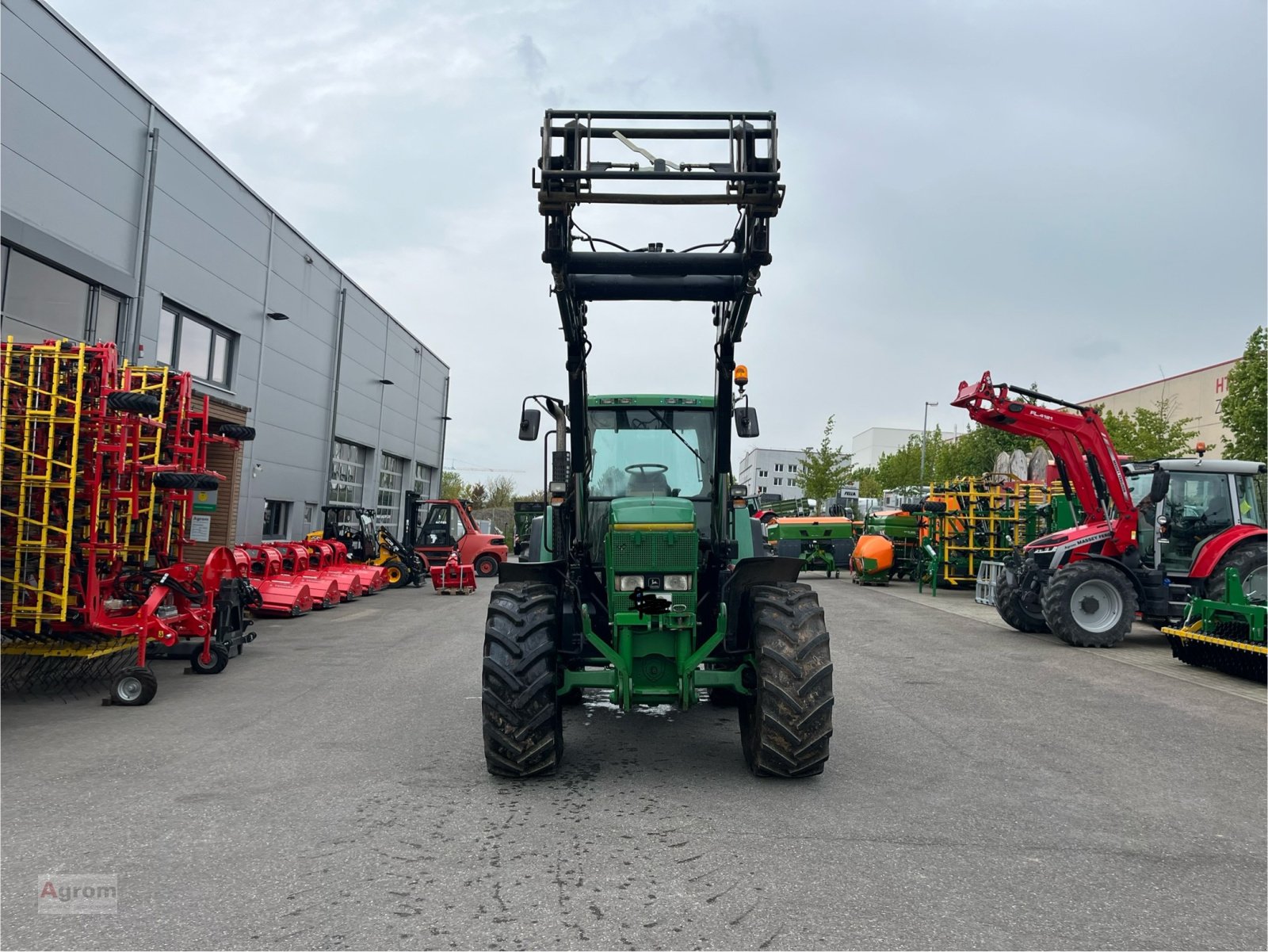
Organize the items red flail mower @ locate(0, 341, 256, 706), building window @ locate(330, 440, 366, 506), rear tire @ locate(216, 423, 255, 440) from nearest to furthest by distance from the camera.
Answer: red flail mower @ locate(0, 341, 256, 706) → rear tire @ locate(216, 423, 255, 440) → building window @ locate(330, 440, 366, 506)

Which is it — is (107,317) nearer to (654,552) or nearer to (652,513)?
(652,513)

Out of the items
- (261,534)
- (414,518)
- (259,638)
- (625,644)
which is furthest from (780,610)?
(414,518)

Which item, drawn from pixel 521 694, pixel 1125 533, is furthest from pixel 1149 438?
pixel 521 694

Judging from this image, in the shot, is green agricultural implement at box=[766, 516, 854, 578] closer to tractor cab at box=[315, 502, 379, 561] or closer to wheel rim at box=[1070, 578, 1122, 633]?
tractor cab at box=[315, 502, 379, 561]

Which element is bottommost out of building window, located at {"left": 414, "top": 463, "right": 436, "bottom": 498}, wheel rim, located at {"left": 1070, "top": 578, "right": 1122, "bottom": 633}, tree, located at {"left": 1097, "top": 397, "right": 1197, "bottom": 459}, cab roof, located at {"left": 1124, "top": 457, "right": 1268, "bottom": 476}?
wheel rim, located at {"left": 1070, "top": 578, "right": 1122, "bottom": 633}

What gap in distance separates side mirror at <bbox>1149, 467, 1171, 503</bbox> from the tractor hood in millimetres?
9322

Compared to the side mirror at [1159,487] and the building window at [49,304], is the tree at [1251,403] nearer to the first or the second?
the side mirror at [1159,487]

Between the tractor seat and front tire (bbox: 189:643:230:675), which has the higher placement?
the tractor seat

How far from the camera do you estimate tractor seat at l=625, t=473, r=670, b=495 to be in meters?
6.71

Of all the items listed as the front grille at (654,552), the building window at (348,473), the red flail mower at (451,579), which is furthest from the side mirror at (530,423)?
the building window at (348,473)

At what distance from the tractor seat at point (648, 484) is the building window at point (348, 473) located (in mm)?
20262

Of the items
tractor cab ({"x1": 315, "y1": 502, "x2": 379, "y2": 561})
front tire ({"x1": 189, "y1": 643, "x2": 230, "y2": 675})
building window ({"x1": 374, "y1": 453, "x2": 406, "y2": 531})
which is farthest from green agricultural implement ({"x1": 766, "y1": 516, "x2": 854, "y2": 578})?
front tire ({"x1": 189, "y1": 643, "x2": 230, "y2": 675})

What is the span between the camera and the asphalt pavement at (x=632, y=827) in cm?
351

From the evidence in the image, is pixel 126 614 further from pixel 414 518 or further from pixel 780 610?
Result: pixel 414 518
